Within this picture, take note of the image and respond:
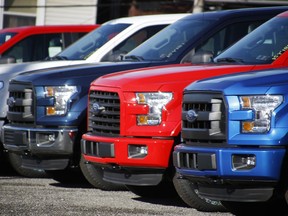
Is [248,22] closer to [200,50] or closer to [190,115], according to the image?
[200,50]

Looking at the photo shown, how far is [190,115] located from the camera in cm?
897

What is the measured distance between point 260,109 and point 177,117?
5.27ft

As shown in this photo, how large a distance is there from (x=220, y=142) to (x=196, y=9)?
17.4m

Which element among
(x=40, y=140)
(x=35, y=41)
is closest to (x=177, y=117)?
(x=40, y=140)

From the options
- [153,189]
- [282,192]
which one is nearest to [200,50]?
[153,189]

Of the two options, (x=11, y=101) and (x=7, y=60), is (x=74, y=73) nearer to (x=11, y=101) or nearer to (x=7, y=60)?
(x=11, y=101)

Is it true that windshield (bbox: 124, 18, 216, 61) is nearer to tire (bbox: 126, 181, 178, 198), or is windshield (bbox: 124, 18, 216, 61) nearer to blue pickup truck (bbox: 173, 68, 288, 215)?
tire (bbox: 126, 181, 178, 198)

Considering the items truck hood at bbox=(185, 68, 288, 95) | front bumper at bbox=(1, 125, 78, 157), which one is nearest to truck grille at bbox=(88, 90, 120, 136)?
front bumper at bbox=(1, 125, 78, 157)

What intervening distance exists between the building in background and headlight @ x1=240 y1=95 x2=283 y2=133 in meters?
22.8

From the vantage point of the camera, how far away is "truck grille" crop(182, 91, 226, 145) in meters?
8.66

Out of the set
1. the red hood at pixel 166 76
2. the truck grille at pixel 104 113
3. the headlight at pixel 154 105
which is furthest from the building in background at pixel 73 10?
the headlight at pixel 154 105

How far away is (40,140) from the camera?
461 inches

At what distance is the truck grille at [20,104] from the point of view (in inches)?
472

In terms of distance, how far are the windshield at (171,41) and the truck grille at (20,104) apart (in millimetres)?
1325
